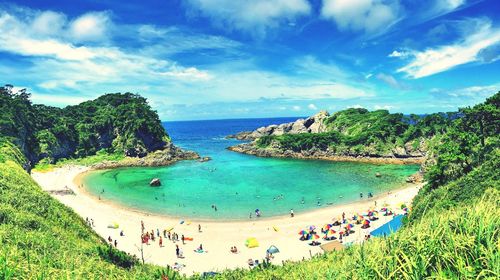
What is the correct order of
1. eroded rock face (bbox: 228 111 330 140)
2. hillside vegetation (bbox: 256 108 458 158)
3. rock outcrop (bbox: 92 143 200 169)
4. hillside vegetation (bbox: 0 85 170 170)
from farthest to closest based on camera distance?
eroded rock face (bbox: 228 111 330 140) < hillside vegetation (bbox: 256 108 458 158) < rock outcrop (bbox: 92 143 200 169) < hillside vegetation (bbox: 0 85 170 170)

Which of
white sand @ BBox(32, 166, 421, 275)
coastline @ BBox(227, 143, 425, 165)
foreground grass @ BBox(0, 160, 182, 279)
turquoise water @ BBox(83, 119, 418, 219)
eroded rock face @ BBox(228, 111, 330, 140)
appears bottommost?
white sand @ BBox(32, 166, 421, 275)

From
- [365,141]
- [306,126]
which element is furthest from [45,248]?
[306,126]

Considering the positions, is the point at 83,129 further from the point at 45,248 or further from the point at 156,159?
the point at 45,248

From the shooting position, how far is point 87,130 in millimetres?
84375

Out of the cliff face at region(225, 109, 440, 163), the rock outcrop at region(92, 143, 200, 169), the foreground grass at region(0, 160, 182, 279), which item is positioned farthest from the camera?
the cliff face at region(225, 109, 440, 163)

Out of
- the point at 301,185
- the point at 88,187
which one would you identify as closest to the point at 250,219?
the point at 301,185

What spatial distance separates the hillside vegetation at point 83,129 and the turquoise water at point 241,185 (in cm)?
1351

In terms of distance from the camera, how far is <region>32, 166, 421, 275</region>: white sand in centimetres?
2752

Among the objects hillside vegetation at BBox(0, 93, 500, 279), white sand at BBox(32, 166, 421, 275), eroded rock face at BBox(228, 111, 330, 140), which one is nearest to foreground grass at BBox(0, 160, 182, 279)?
hillside vegetation at BBox(0, 93, 500, 279)

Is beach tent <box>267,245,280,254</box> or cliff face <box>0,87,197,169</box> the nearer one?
beach tent <box>267,245,280,254</box>

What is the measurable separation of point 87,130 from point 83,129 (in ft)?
3.17

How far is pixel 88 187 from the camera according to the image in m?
54.1

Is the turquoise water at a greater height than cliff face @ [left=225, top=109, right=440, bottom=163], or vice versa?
cliff face @ [left=225, top=109, right=440, bottom=163]

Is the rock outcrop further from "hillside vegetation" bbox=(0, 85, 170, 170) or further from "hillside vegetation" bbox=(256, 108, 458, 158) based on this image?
"hillside vegetation" bbox=(256, 108, 458, 158)
